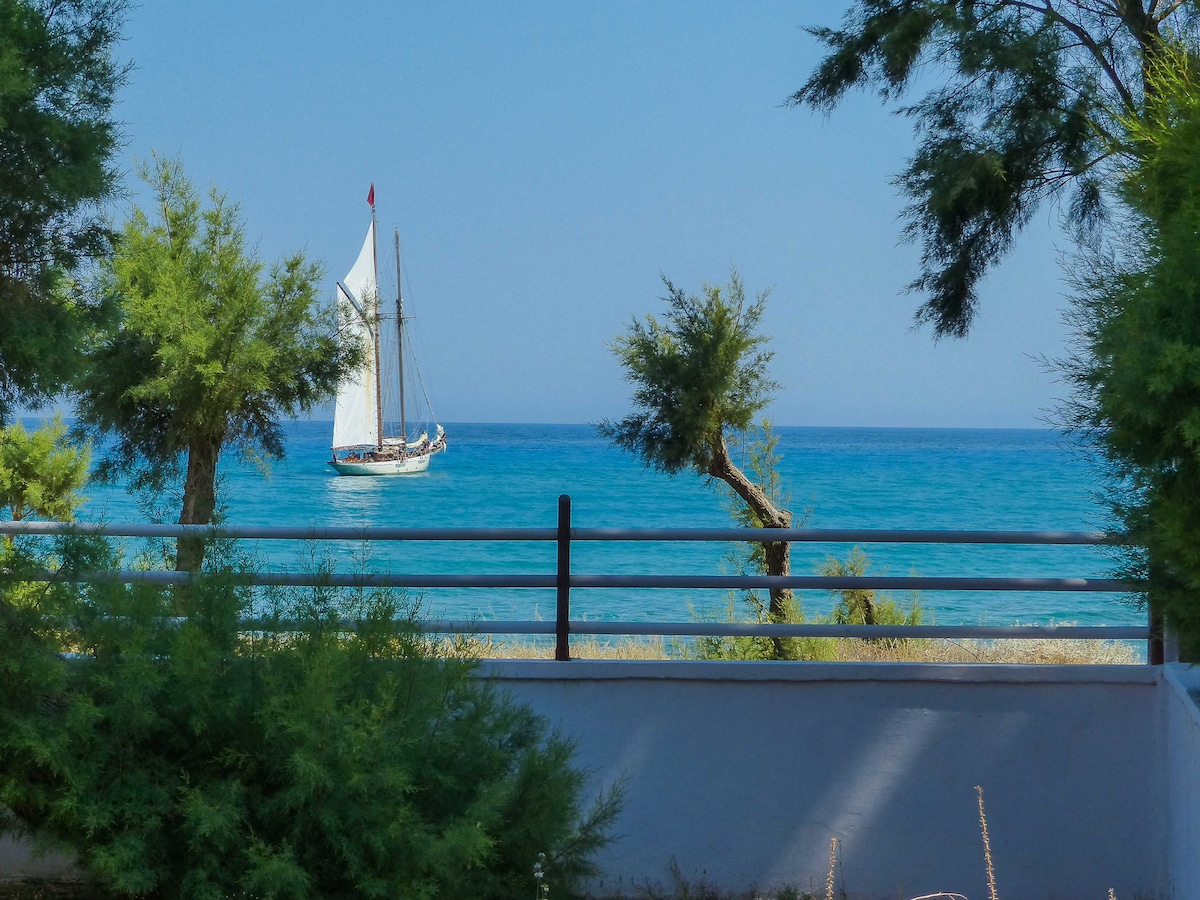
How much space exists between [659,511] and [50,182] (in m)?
36.8

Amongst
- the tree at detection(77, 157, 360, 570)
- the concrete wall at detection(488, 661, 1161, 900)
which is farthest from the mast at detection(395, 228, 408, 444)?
the concrete wall at detection(488, 661, 1161, 900)

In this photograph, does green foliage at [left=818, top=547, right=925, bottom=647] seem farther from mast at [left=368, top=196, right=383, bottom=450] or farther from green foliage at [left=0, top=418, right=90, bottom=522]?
green foliage at [left=0, top=418, right=90, bottom=522]

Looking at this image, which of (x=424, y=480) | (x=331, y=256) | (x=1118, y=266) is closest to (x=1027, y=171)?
(x=1118, y=266)

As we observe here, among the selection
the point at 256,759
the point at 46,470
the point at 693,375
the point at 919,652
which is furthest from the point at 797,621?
the point at 46,470

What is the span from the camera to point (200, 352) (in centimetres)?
1333

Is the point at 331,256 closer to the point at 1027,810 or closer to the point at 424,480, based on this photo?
the point at 1027,810

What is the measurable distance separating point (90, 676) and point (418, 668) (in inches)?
37.0

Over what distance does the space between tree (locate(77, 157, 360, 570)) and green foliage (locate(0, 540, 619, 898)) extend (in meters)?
10.6

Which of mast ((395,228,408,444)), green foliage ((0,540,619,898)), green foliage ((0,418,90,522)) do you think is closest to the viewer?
green foliage ((0,540,619,898))

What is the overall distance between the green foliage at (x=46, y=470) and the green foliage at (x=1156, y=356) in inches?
547

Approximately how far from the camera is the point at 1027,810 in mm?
4703

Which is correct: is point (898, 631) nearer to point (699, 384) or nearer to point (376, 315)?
point (699, 384)

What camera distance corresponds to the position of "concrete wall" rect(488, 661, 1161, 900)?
4.68 metres

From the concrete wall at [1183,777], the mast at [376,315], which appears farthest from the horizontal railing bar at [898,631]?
the mast at [376,315]
